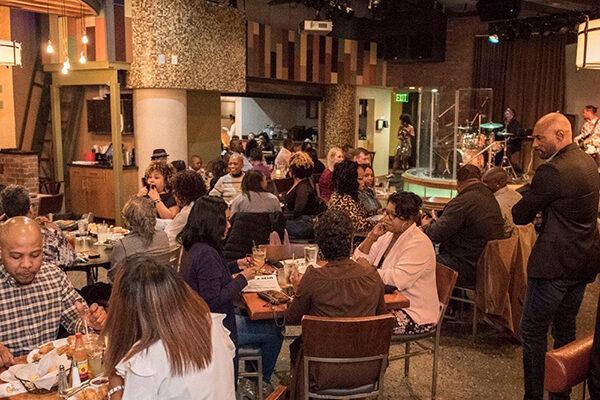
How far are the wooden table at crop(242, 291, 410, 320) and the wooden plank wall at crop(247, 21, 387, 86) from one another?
8.56 meters

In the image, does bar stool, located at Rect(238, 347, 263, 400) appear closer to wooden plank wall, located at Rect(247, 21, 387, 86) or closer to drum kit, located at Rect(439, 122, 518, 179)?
drum kit, located at Rect(439, 122, 518, 179)

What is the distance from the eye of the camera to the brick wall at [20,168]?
876cm

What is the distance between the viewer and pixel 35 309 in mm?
2680

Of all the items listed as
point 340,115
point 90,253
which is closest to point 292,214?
point 90,253

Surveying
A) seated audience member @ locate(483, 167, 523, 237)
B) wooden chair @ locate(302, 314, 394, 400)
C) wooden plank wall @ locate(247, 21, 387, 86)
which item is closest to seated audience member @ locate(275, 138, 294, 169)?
wooden plank wall @ locate(247, 21, 387, 86)

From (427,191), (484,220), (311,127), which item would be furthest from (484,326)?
(311,127)

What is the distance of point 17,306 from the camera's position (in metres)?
2.63

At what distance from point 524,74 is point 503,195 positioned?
33.8 ft

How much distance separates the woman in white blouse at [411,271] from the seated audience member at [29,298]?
1660 mm

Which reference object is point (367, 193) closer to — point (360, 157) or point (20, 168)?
point (360, 157)

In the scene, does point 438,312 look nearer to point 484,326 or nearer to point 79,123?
point 484,326

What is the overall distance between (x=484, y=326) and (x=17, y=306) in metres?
3.93

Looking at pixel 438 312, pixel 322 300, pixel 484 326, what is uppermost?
pixel 322 300

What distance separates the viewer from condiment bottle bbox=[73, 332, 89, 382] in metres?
2.26
